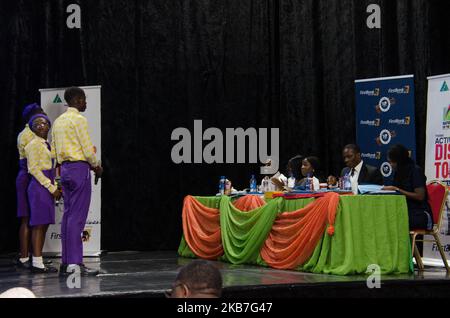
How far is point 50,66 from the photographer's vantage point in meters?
8.74

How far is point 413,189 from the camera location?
594 centimetres

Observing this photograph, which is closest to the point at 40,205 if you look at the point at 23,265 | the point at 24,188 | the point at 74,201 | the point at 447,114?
the point at 74,201

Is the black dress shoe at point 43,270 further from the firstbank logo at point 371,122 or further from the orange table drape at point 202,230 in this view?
the firstbank logo at point 371,122

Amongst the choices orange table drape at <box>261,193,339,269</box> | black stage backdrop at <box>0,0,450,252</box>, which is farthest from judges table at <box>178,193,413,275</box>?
black stage backdrop at <box>0,0,450,252</box>

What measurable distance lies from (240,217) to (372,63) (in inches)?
116

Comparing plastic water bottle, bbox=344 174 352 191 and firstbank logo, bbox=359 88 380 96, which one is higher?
firstbank logo, bbox=359 88 380 96

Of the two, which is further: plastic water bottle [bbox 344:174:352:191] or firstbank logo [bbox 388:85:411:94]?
firstbank logo [bbox 388:85:411:94]

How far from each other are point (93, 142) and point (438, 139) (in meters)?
3.74

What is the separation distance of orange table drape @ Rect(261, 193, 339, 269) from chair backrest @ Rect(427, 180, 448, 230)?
3.79ft

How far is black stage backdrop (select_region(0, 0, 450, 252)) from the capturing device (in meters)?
8.68

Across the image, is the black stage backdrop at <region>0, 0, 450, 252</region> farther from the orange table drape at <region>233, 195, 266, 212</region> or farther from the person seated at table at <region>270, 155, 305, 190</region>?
the orange table drape at <region>233, 195, 266, 212</region>

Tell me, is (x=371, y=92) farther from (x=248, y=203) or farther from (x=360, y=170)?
(x=248, y=203)

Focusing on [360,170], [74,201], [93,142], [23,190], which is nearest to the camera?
[74,201]
